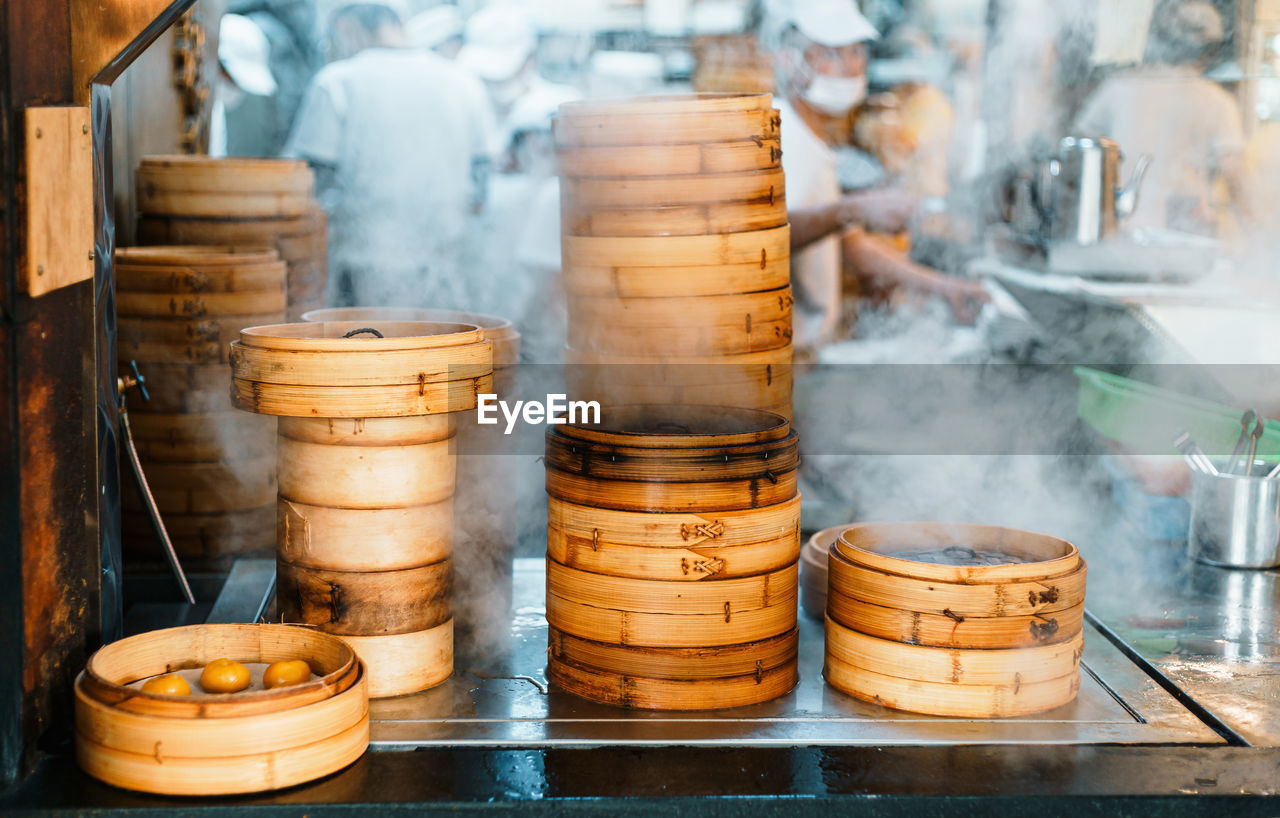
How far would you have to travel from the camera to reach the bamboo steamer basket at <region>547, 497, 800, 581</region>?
2623 mm

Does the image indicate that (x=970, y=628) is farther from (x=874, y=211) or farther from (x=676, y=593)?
(x=874, y=211)

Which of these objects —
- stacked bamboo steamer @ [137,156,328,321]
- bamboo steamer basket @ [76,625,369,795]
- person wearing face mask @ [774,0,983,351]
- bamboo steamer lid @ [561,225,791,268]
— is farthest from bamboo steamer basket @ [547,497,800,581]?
person wearing face mask @ [774,0,983,351]

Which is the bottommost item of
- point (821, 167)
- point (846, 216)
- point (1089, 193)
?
point (846, 216)

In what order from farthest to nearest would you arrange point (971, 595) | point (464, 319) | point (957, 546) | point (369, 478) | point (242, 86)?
1. point (242, 86)
2. point (464, 319)
3. point (957, 546)
4. point (369, 478)
5. point (971, 595)

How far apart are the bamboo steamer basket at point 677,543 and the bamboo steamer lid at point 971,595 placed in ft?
0.74

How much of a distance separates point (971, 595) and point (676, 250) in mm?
1118

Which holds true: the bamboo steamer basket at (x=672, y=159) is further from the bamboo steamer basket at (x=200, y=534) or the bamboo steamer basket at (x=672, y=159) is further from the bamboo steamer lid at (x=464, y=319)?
the bamboo steamer basket at (x=200, y=534)

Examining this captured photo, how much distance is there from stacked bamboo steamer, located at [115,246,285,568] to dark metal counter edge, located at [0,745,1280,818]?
1.57 meters

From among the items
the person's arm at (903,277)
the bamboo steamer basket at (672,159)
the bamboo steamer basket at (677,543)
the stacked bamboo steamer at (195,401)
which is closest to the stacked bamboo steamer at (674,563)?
the bamboo steamer basket at (677,543)

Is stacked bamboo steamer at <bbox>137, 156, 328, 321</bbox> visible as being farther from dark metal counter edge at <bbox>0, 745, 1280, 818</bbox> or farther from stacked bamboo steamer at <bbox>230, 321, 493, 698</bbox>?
dark metal counter edge at <bbox>0, 745, 1280, 818</bbox>

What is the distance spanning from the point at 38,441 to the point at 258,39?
555 cm

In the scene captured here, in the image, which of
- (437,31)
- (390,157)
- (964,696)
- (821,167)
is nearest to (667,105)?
(964,696)

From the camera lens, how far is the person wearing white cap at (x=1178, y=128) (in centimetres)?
703

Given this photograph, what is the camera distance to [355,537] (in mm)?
2734
